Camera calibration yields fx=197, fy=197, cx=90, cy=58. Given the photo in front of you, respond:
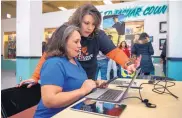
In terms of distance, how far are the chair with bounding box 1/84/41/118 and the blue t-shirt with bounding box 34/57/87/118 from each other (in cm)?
11

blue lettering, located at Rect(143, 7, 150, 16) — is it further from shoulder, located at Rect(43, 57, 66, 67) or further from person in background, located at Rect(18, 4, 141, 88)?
shoulder, located at Rect(43, 57, 66, 67)

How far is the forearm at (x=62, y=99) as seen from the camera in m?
0.94

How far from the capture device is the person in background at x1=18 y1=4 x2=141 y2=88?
1.49 meters

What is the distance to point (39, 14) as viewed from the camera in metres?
4.60

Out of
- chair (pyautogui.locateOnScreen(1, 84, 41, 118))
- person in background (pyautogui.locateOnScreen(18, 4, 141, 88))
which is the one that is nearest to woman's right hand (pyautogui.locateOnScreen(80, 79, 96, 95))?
chair (pyautogui.locateOnScreen(1, 84, 41, 118))

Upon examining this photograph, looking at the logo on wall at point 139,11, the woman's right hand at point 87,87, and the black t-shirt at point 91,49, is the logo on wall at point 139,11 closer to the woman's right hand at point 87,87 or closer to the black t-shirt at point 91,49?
the black t-shirt at point 91,49

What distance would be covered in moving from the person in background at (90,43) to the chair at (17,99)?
18cm

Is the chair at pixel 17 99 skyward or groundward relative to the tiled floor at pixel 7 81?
skyward

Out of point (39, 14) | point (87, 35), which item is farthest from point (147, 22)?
point (87, 35)

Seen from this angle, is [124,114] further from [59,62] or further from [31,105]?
[31,105]

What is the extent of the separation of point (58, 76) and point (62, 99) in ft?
0.38

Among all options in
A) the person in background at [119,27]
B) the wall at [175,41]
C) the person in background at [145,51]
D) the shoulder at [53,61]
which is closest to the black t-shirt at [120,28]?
the person in background at [119,27]

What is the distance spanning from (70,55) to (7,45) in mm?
10267

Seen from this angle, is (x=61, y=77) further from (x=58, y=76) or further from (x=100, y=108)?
(x=100, y=108)
